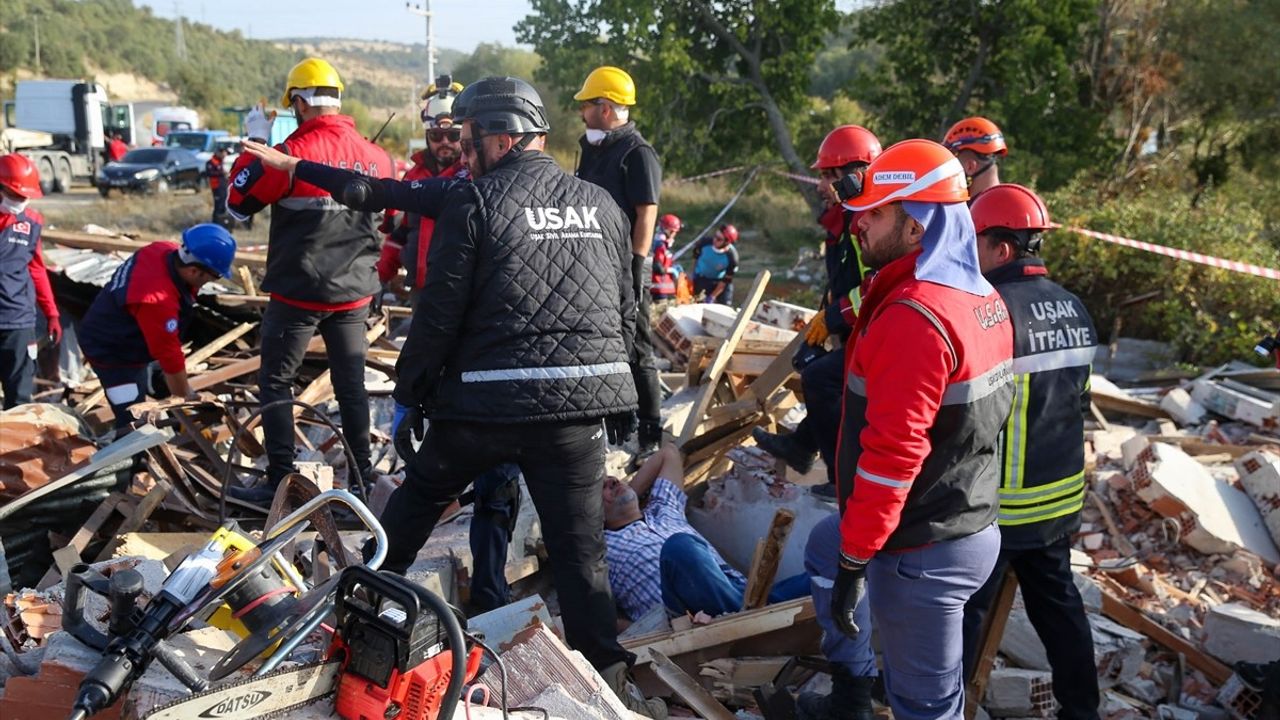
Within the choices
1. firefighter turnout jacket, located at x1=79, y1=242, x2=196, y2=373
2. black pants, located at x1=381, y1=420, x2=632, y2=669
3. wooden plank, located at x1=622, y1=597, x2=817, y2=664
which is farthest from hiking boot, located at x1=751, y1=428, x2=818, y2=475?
firefighter turnout jacket, located at x1=79, y1=242, x2=196, y2=373

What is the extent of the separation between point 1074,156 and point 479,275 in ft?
47.9

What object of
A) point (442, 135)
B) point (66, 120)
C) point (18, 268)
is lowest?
point (66, 120)

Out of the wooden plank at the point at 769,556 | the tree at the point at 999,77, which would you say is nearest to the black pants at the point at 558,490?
the wooden plank at the point at 769,556

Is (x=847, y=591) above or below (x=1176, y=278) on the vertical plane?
above

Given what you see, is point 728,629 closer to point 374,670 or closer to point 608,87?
point 374,670

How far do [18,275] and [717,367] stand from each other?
453 centimetres

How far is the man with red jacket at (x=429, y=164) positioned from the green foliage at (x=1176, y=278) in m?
7.04

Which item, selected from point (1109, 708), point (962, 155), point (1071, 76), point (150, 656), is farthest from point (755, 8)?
point (150, 656)

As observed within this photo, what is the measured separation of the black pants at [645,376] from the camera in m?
5.57

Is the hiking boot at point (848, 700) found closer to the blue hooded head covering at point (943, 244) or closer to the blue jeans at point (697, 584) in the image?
the blue jeans at point (697, 584)

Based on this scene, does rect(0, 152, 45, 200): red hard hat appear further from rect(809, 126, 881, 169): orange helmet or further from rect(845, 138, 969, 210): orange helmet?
rect(845, 138, 969, 210): orange helmet

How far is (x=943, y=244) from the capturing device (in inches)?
109

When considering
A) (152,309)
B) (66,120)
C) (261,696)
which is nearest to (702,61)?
(152,309)

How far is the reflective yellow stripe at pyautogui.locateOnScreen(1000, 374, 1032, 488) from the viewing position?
3.44m
